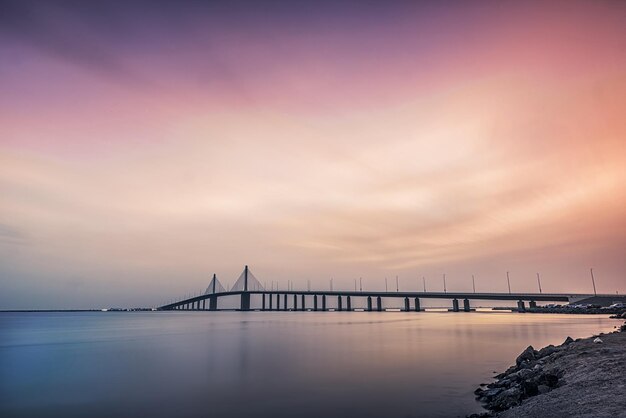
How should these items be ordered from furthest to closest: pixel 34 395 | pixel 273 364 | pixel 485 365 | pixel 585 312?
1. pixel 585 312
2. pixel 273 364
3. pixel 485 365
4. pixel 34 395

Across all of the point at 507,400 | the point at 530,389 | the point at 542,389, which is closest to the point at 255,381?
the point at 507,400

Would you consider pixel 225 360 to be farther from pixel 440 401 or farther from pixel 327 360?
pixel 440 401

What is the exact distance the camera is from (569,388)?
50.1ft

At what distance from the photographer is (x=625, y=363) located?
55.1 feet

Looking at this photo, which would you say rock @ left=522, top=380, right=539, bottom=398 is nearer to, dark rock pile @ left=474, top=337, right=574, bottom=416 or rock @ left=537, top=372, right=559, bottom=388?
dark rock pile @ left=474, top=337, right=574, bottom=416

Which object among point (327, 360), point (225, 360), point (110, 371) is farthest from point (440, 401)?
point (110, 371)

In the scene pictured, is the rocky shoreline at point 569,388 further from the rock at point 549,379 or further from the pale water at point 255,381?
the pale water at point 255,381

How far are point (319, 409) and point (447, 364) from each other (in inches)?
692

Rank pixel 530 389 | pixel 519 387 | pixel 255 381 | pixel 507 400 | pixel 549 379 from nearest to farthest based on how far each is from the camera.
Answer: pixel 530 389 < pixel 507 400 < pixel 549 379 < pixel 519 387 < pixel 255 381

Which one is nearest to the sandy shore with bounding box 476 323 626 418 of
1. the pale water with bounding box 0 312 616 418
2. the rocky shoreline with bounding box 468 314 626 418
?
the rocky shoreline with bounding box 468 314 626 418

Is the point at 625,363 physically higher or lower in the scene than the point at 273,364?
higher

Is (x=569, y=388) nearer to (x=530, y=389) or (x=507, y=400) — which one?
(x=530, y=389)

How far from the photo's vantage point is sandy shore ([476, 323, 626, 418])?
12.8m

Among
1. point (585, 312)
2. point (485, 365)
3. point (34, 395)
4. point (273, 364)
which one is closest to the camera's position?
point (34, 395)
